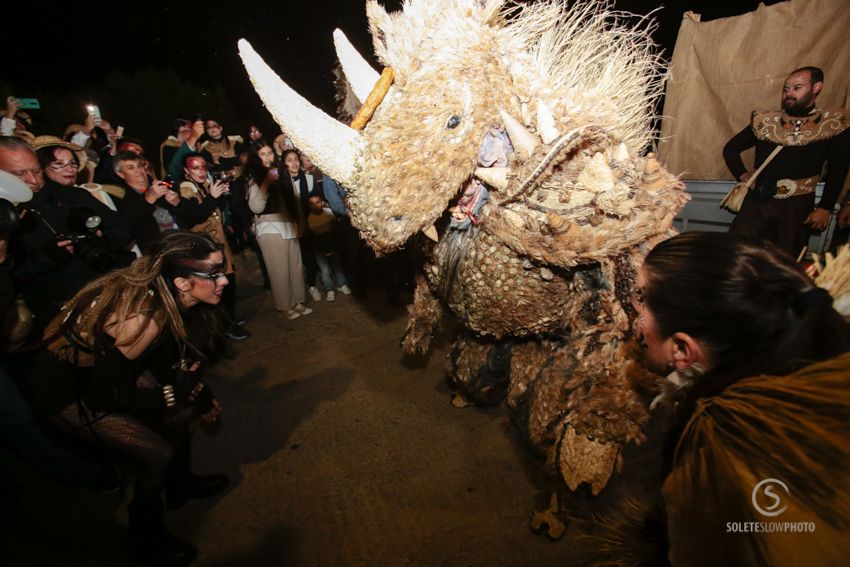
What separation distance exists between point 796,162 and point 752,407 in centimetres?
357

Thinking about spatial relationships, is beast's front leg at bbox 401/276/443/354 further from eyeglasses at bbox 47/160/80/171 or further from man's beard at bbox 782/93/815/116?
man's beard at bbox 782/93/815/116

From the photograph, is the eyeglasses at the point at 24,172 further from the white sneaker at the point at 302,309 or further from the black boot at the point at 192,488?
the white sneaker at the point at 302,309

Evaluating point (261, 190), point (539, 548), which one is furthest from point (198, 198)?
point (539, 548)

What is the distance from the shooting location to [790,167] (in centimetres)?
316

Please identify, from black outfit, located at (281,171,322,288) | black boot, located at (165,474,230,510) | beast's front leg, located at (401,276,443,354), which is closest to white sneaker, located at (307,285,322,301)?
black outfit, located at (281,171,322,288)

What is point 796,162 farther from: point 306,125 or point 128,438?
point 128,438

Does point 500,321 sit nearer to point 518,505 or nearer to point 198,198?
point 518,505

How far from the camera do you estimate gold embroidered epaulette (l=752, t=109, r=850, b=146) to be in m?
3.02

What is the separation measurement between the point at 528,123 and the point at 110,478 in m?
3.05

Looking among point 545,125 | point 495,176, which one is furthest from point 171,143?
point 545,125

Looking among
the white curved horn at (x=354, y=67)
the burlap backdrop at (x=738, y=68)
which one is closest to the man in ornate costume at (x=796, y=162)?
the burlap backdrop at (x=738, y=68)

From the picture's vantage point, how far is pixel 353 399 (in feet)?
10.1

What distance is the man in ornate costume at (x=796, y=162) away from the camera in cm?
303

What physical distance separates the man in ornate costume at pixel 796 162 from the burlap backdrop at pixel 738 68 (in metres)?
0.74
